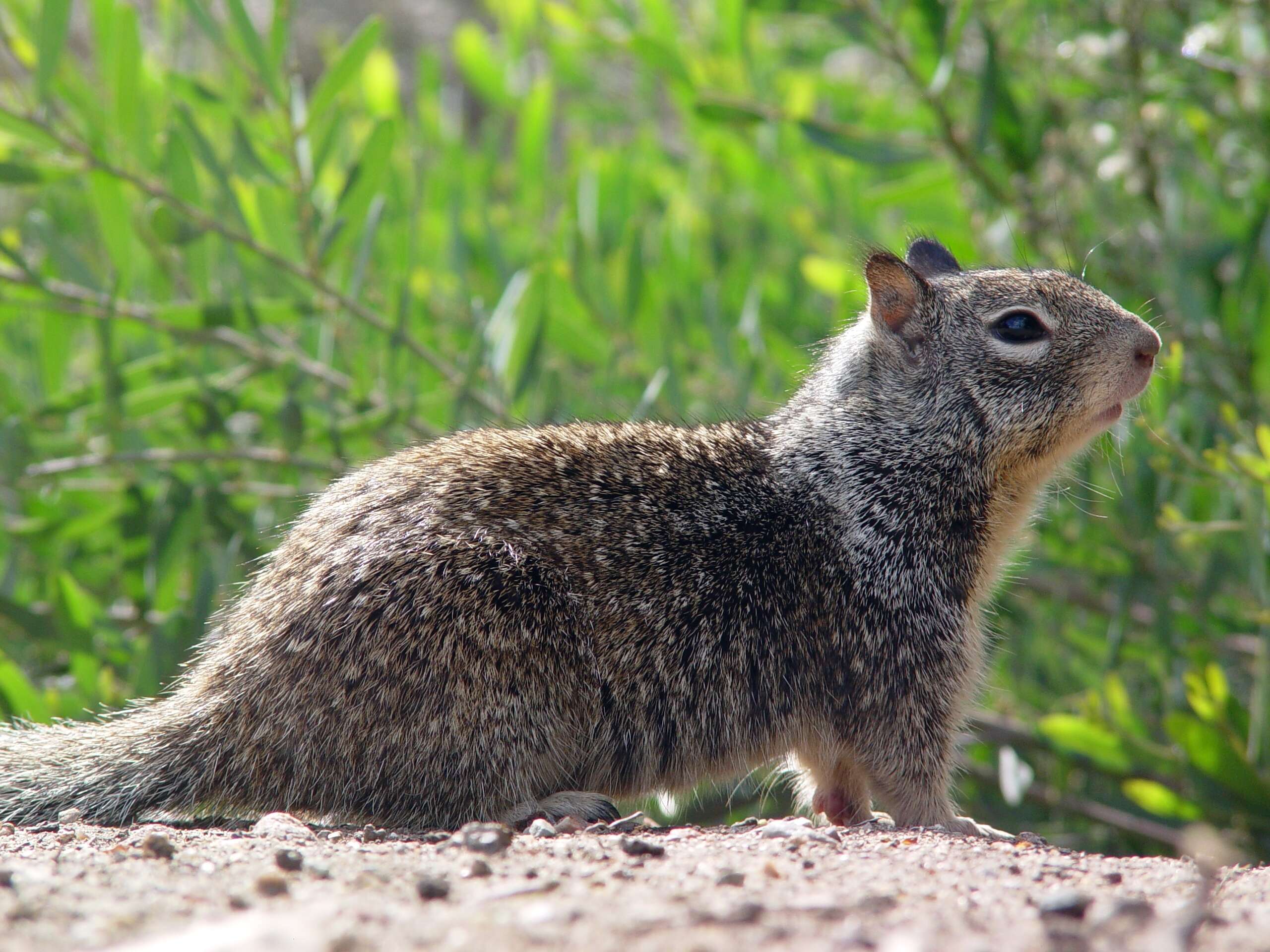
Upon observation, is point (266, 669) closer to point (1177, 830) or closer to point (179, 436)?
point (179, 436)

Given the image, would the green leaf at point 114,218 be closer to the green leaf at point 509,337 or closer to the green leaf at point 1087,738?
the green leaf at point 509,337

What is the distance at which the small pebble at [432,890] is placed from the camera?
2.60 metres

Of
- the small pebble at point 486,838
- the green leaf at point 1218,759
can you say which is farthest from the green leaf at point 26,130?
the green leaf at point 1218,759

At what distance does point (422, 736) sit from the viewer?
12.2 feet

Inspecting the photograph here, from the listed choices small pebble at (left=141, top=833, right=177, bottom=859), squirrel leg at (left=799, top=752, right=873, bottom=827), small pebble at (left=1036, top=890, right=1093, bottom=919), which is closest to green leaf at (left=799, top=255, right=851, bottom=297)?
squirrel leg at (left=799, top=752, right=873, bottom=827)

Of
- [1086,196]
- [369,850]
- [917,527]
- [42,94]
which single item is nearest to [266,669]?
[369,850]

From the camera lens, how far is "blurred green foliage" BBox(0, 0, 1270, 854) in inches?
231

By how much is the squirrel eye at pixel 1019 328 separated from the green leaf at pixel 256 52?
3.38m

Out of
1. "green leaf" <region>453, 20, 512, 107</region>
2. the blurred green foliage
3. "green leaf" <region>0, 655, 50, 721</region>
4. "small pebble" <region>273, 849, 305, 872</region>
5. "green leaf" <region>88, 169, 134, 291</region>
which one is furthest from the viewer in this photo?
"green leaf" <region>453, 20, 512, 107</region>

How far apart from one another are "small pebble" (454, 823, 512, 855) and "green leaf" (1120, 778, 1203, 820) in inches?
145

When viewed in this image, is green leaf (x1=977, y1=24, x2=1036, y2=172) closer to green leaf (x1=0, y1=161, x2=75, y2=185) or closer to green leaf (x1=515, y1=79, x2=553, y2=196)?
green leaf (x1=515, y1=79, x2=553, y2=196)

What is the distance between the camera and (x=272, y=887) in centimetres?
265

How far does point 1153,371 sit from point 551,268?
315 cm

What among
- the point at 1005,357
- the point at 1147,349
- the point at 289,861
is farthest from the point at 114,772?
the point at 1147,349
